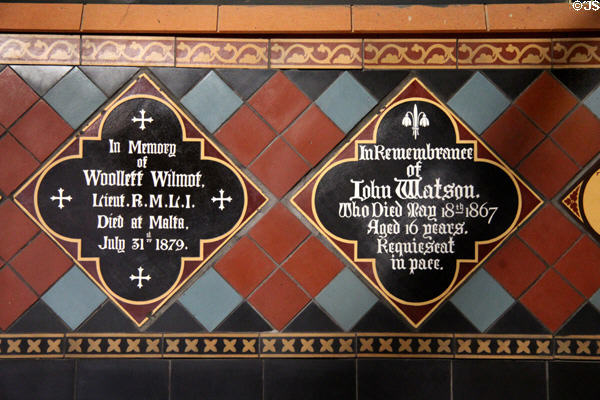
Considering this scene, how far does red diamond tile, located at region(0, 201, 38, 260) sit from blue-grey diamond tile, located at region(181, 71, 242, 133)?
41.6 inches

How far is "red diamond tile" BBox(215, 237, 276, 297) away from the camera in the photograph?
280cm

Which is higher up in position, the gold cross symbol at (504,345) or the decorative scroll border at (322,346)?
the decorative scroll border at (322,346)

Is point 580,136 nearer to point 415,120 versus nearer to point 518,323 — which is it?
point 415,120

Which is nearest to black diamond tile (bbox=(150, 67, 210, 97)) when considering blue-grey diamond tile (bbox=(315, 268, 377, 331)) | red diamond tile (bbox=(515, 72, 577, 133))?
blue-grey diamond tile (bbox=(315, 268, 377, 331))

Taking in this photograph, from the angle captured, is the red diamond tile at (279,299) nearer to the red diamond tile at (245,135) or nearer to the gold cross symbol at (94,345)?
the red diamond tile at (245,135)

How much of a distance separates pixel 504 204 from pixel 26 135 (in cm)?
256

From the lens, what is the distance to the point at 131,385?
2.79 metres

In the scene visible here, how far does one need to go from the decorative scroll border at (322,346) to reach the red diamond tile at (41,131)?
99 cm

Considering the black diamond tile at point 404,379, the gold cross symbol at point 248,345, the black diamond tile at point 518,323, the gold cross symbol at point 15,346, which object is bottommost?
the black diamond tile at point 404,379

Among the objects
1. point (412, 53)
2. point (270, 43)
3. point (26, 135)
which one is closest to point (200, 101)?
point (270, 43)

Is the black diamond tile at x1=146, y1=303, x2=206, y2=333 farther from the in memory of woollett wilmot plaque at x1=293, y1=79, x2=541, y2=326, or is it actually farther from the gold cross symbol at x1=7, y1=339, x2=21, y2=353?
the in memory of woollett wilmot plaque at x1=293, y1=79, x2=541, y2=326

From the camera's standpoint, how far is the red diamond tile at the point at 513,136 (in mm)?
2814

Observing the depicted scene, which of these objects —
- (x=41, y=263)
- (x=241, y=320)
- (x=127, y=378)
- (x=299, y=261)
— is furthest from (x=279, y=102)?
(x=127, y=378)

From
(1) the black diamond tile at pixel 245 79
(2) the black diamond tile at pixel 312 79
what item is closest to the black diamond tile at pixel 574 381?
(2) the black diamond tile at pixel 312 79
